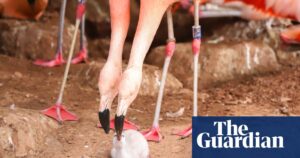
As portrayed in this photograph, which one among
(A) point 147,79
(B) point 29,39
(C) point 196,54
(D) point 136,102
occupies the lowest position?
(D) point 136,102

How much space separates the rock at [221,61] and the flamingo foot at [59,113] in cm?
106

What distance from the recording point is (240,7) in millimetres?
5289

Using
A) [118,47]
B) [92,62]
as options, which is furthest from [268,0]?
[118,47]

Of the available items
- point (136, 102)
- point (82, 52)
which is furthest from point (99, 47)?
point (136, 102)

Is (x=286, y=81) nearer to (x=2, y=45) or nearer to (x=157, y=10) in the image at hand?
(x=157, y=10)

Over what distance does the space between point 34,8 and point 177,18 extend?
1.17 m

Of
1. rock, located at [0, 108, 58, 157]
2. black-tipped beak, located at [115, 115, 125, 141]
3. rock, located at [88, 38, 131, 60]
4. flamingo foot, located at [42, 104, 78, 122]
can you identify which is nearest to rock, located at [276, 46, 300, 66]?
rock, located at [88, 38, 131, 60]

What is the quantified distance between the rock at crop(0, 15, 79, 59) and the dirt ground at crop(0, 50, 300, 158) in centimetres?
23

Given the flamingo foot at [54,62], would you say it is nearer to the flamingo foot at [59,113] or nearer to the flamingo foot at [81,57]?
the flamingo foot at [81,57]

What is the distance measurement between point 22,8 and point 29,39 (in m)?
0.34

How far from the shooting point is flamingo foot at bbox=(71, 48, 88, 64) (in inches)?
210

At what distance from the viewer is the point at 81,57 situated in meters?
5.36

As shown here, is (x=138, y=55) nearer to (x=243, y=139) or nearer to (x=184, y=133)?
(x=243, y=139)

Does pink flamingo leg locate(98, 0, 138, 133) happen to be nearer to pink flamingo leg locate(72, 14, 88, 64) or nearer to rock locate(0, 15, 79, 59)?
pink flamingo leg locate(72, 14, 88, 64)
